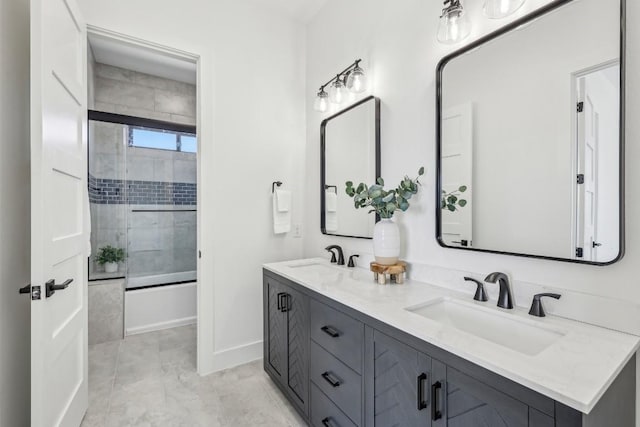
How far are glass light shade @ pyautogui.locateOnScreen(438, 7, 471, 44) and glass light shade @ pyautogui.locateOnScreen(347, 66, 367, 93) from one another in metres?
0.68

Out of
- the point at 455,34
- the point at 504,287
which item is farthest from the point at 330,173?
the point at 504,287

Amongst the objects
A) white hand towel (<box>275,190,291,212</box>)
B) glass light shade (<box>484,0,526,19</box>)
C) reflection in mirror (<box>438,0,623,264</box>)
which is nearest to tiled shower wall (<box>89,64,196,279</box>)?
white hand towel (<box>275,190,291,212</box>)

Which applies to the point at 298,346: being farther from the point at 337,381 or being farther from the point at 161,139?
the point at 161,139

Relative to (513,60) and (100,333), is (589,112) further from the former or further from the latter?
(100,333)

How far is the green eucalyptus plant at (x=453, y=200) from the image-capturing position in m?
1.44

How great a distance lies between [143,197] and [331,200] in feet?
8.00

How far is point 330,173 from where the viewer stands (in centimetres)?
239

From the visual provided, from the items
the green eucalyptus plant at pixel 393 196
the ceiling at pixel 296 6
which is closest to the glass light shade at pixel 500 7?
the green eucalyptus plant at pixel 393 196

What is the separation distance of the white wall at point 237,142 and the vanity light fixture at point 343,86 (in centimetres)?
42

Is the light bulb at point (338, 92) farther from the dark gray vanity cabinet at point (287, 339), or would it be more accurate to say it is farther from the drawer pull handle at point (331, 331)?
the drawer pull handle at point (331, 331)

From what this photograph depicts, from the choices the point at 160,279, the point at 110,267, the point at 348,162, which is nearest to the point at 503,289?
the point at 348,162

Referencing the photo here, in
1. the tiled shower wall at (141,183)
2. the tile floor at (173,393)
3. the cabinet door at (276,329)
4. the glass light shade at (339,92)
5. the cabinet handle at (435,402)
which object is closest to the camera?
the cabinet handle at (435,402)

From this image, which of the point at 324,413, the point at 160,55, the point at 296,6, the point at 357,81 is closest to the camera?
the point at 324,413

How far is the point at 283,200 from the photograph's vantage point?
8.32 ft
